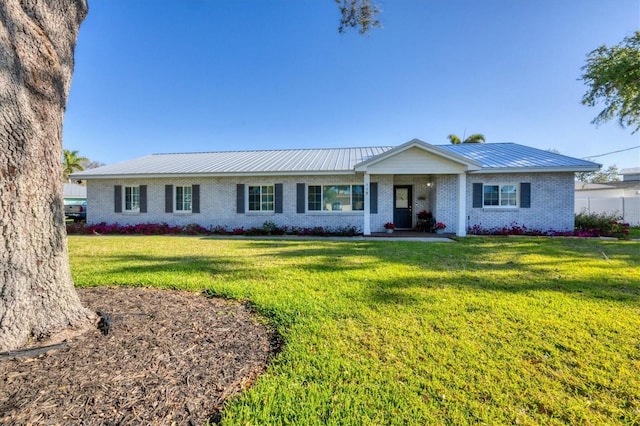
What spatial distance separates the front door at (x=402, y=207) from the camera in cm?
1412

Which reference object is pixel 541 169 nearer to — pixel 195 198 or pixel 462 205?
pixel 462 205

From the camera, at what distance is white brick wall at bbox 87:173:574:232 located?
12.2 meters

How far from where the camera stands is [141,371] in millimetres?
2463

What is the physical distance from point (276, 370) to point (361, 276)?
326 centimetres

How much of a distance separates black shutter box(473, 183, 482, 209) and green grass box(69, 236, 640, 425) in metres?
5.61

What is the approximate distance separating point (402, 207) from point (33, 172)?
1334 cm

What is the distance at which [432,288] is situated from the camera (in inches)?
189

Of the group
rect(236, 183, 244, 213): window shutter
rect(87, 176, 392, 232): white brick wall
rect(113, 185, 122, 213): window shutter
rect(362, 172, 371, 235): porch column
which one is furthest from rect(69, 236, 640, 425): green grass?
rect(113, 185, 122, 213): window shutter

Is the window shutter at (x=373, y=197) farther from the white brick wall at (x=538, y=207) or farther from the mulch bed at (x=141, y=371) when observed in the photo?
the mulch bed at (x=141, y=371)

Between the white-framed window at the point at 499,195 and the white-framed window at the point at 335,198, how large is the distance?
540 cm

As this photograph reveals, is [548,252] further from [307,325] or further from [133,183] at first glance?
[133,183]

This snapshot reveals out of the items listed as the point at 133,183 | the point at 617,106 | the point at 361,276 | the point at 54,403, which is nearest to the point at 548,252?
the point at 361,276

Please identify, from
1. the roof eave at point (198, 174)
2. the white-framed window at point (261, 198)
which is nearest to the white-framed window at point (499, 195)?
the roof eave at point (198, 174)

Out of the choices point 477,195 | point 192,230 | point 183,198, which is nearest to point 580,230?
point 477,195
